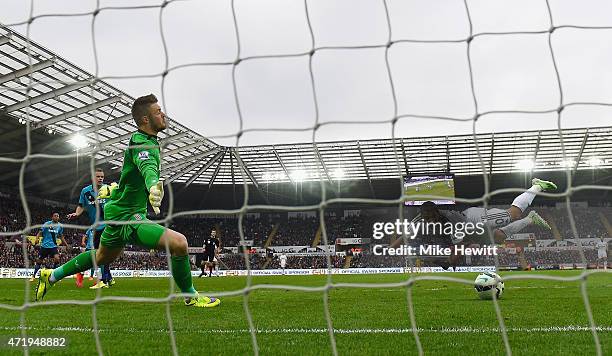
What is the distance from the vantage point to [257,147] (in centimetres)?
3067

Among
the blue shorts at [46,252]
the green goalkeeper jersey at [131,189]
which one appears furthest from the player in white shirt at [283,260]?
the green goalkeeper jersey at [131,189]

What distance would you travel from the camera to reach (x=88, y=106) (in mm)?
22359

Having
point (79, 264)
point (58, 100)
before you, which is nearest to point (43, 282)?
point (79, 264)

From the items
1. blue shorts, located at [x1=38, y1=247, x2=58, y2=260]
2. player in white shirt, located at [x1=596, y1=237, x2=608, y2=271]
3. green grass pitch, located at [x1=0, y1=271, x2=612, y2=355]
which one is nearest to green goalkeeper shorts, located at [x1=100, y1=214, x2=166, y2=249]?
green grass pitch, located at [x1=0, y1=271, x2=612, y2=355]

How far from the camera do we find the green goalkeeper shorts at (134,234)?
Result: 4.45 m

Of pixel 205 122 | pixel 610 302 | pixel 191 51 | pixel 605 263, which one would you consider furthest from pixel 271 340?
pixel 605 263

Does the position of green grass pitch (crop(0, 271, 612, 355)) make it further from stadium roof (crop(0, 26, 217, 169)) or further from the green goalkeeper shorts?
stadium roof (crop(0, 26, 217, 169))

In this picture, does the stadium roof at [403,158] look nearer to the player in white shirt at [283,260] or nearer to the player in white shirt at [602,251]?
the player in white shirt at [283,260]

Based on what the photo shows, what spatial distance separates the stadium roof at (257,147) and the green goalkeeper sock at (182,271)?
1024cm

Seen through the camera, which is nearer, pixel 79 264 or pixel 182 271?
pixel 182 271

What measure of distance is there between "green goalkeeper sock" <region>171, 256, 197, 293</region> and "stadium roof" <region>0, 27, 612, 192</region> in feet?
33.6

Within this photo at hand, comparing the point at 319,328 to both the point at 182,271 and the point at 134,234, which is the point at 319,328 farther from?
the point at 134,234

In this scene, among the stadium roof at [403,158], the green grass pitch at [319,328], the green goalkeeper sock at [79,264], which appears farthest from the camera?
the stadium roof at [403,158]

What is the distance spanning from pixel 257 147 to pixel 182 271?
25.9m
